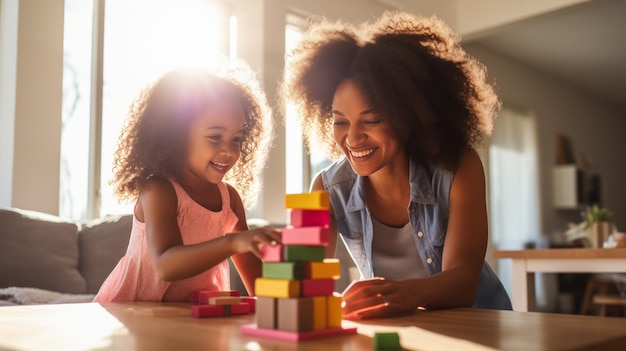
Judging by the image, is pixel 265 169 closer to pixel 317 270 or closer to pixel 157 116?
pixel 157 116

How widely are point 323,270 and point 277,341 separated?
11 cm

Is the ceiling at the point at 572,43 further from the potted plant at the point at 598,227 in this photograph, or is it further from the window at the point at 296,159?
the potted plant at the point at 598,227

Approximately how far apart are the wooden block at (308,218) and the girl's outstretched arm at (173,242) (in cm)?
7

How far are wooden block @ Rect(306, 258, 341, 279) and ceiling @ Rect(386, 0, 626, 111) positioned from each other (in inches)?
186

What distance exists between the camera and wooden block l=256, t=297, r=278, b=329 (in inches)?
29.1

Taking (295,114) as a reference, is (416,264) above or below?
below

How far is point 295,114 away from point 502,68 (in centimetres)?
579

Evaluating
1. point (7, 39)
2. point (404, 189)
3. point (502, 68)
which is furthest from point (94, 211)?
point (502, 68)

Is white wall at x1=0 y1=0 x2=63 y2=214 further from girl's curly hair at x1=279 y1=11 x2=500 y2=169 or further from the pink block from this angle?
the pink block

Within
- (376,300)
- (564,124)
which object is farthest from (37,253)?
(564,124)

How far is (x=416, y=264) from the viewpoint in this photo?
1533 millimetres

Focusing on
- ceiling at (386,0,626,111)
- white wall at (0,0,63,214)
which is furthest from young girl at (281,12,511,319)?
ceiling at (386,0,626,111)

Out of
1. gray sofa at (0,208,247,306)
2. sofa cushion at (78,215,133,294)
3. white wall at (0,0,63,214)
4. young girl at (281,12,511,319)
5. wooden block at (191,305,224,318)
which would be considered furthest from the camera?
white wall at (0,0,63,214)

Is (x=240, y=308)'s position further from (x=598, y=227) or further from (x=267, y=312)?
(x=598, y=227)
